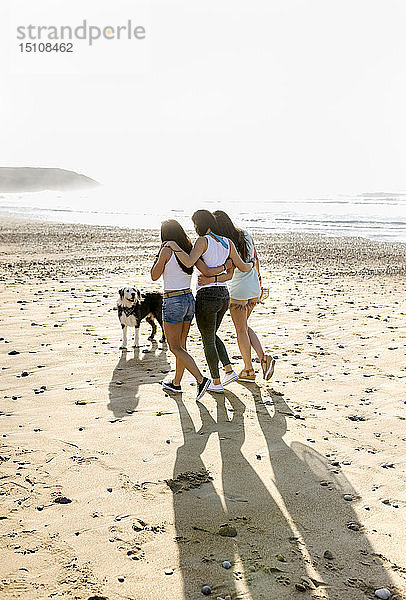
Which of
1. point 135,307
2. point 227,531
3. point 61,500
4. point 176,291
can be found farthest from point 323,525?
point 135,307

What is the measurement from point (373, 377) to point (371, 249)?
652 inches

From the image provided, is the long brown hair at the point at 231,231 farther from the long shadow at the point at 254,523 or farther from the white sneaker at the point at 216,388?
the long shadow at the point at 254,523

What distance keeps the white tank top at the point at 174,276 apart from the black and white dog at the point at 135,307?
2109 mm

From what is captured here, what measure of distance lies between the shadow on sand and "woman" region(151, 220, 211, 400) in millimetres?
1029

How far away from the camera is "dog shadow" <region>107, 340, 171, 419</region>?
6.61 meters

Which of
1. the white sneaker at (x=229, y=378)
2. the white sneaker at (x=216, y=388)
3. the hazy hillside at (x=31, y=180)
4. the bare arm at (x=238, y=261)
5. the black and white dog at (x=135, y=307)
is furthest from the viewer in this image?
the hazy hillside at (x=31, y=180)

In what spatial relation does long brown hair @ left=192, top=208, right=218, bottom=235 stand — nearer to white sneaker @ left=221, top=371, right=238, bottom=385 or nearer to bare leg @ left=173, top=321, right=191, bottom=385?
bare leg @ left=173, top=321, right=191, bottom=385

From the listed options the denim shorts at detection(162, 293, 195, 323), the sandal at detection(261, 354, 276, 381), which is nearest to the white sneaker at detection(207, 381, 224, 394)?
the sandal at detection(261, 354, 276, 381)

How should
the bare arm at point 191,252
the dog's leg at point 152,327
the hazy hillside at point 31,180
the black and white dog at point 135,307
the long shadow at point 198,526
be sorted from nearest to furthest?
the long shadow at point 198,526 < the bare arm at point 191,252 < the black and white dog at point 135,307 < the dog's leg at point 152,327 < the hazy hillside at point 31,180

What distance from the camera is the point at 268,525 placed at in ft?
14.1

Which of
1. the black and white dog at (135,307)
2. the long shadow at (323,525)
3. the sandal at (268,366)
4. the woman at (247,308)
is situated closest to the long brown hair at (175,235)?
the woman at (247,308)

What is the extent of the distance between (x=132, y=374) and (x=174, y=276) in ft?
5.83

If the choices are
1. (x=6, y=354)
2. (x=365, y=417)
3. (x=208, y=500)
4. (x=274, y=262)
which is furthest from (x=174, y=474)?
(x=274, y=262)

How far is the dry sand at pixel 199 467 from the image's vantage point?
3791 mm
